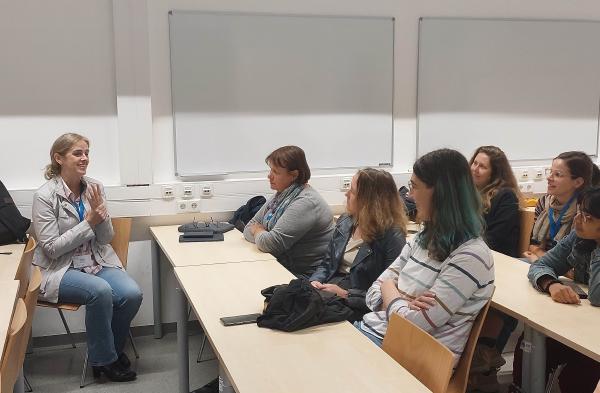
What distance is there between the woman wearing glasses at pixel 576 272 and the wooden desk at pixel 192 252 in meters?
1.42

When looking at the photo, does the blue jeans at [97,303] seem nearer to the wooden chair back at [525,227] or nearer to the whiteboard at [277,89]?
the whiteboard at [277,89]

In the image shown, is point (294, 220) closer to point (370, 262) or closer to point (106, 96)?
point (370, 262)

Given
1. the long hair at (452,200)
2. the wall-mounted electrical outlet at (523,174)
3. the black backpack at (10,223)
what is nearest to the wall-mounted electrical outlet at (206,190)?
the black backpack at (10,223)

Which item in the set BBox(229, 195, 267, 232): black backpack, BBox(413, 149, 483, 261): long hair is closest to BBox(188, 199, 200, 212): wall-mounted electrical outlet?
BBox(229, 195, 267, 232): black backpack

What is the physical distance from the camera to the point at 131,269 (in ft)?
14.5

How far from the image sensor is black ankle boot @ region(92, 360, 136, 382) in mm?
3650

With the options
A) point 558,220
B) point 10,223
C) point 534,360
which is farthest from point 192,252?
point 558,220

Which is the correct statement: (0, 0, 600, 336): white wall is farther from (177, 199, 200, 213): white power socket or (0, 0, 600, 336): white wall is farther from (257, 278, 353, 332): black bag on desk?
(257, 278, 353, 332): black bag on desk

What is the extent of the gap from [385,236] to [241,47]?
2144mm

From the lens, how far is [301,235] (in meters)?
3.58

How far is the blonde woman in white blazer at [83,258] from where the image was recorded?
359cm

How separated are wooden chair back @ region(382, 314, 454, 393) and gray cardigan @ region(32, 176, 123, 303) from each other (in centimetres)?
215

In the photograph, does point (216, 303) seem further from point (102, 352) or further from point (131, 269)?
point (131, 269)

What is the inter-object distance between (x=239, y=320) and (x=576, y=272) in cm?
149
